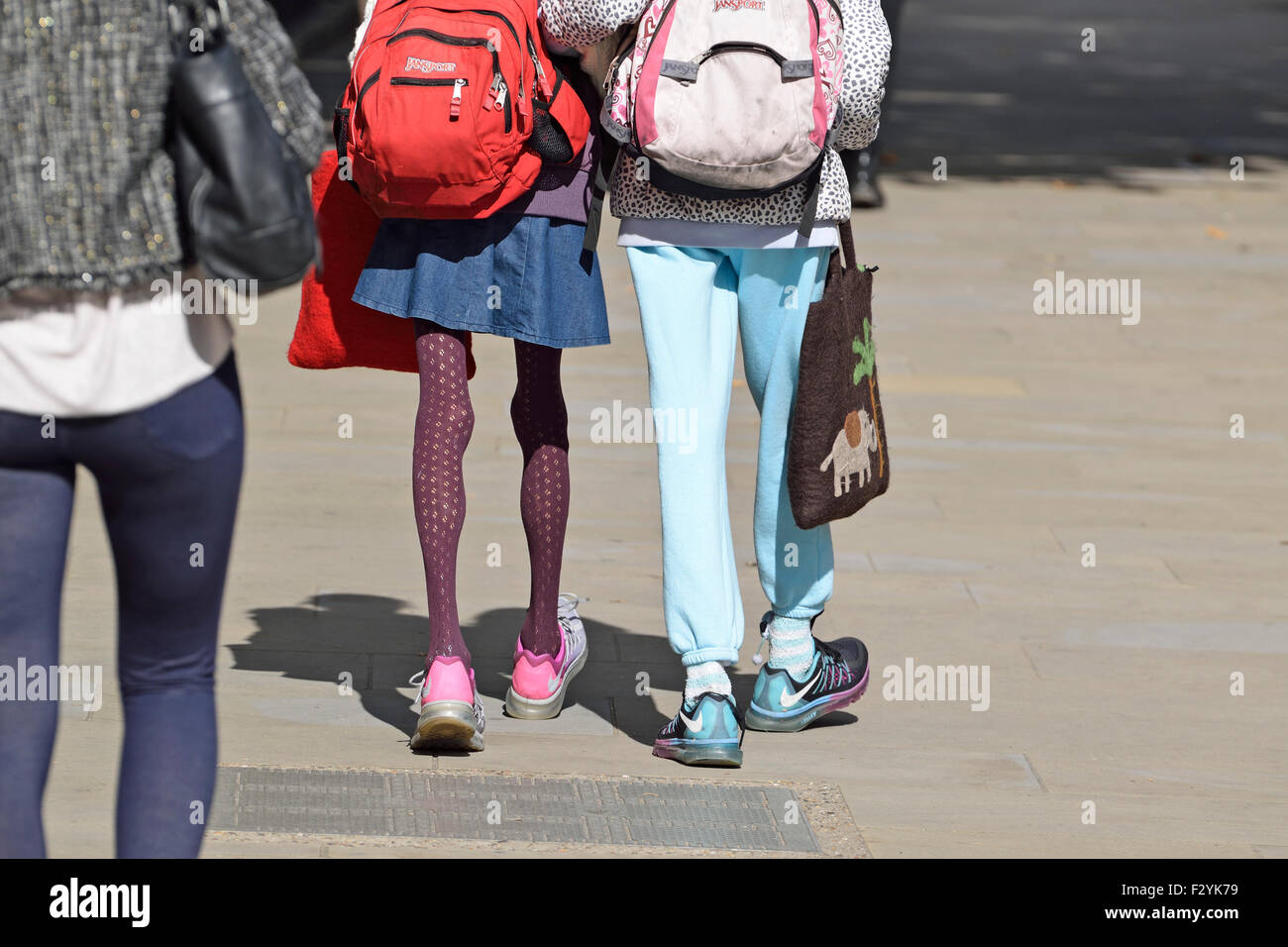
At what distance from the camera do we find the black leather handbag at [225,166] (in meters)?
2.67

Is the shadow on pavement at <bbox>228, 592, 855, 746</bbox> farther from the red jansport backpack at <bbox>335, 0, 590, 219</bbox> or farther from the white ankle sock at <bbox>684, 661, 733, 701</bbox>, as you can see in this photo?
the red jansport backpack at <bbox>335, 0, 590, 219</bbox>

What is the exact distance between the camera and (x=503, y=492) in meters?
6.81

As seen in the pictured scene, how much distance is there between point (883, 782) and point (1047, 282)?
699cm

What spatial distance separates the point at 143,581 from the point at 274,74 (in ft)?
2.35

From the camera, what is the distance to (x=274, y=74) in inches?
110

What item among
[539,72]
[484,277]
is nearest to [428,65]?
[539,72]

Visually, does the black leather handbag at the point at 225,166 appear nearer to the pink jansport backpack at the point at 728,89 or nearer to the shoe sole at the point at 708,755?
the pink jansport backpack at the point at 728,89

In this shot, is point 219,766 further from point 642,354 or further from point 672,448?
point 642,354

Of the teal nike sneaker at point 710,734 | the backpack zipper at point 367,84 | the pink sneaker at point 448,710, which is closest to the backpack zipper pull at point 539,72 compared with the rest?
the backpack zipper at point 367,84

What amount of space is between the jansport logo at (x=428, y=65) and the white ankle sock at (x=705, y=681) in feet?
4.50

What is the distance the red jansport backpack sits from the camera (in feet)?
13.5

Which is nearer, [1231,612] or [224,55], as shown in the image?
[224,55]

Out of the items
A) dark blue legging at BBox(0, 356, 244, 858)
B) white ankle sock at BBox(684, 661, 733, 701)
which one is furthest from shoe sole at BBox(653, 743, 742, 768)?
dark blue legging at BBox(0, 356, 244, 858)

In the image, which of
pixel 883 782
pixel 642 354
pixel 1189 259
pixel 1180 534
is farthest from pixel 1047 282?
pixel 883 782
